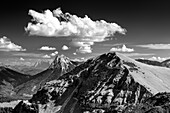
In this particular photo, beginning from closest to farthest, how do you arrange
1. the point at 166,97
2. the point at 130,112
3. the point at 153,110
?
the point at 153,110 < the point at 130,112 < the point at 166,97

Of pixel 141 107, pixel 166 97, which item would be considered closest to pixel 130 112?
pixel 141 107

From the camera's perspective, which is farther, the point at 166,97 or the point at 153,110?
the point at 166,97

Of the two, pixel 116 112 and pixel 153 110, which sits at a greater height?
pixel 153 110

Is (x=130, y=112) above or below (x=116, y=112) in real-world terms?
above

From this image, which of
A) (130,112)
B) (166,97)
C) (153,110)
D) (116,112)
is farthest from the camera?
(116,112)

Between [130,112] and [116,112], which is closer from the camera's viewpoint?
[130,112]

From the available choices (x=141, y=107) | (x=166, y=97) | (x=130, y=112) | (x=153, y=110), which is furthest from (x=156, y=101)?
(x=153, y=110)

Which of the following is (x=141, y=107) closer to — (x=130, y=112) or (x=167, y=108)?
(x=130, y=112)

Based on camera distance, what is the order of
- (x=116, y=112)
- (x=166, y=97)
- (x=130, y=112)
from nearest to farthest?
(x=130, y=112)
(x=166, y=97)
(x=116, y=112)

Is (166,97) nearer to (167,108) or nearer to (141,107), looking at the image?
(141,107)
